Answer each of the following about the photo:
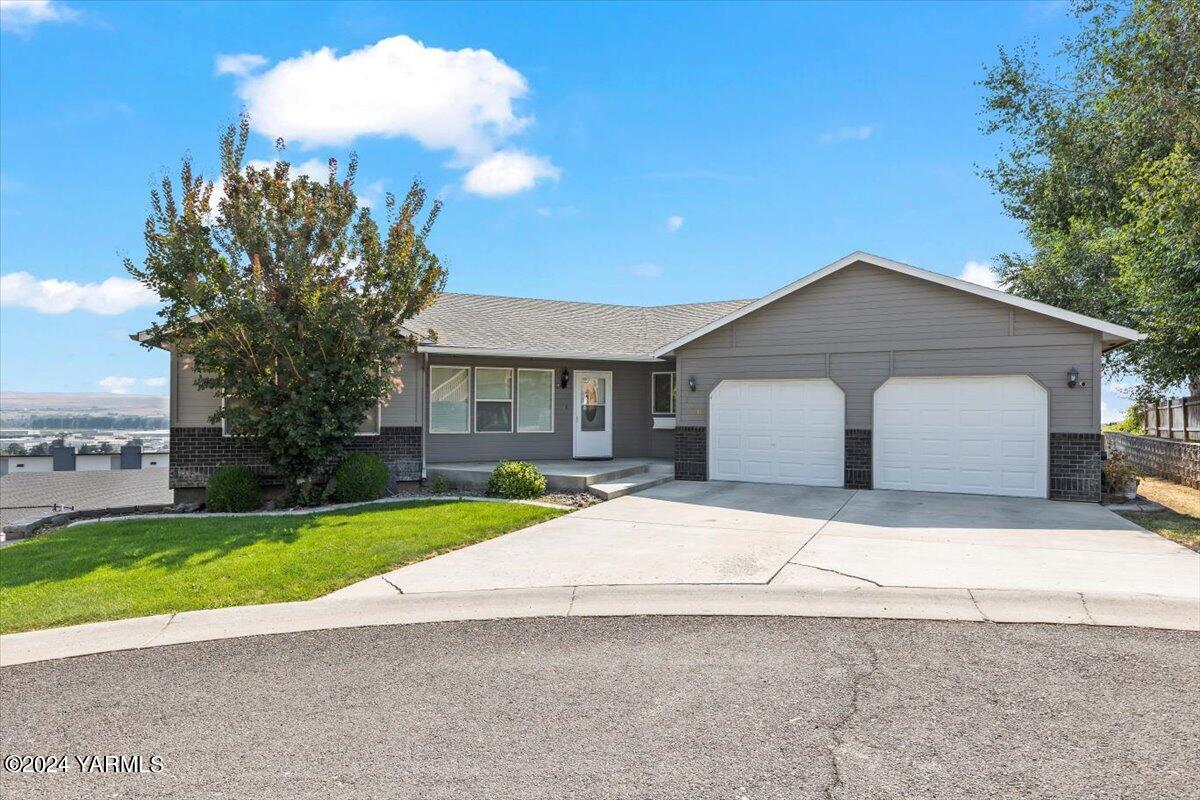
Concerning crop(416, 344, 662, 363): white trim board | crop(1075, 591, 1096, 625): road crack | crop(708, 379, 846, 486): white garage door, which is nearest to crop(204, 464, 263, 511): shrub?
crop(416, 344, 662, 363): white trim board

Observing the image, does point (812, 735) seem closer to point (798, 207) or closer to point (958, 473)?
point (958, 473)

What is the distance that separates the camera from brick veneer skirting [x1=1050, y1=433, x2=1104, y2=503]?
11336 millimetres

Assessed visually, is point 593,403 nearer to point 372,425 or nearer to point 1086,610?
point 372,425

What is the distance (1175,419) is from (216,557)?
840 inches

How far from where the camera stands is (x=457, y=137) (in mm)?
14875

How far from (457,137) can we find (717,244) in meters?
7.60

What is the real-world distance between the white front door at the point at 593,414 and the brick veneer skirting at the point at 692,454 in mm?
2564

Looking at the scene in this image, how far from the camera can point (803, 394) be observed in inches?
539

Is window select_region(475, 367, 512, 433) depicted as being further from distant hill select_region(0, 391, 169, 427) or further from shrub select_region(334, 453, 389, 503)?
distant hill select_region(0, 391, 169, 427)

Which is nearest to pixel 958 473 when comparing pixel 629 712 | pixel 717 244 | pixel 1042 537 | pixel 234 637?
pixel 1042 537

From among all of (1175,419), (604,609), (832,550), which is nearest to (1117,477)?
(832,550)

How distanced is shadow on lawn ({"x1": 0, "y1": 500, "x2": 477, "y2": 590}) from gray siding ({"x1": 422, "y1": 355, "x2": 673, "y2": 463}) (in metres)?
3.81

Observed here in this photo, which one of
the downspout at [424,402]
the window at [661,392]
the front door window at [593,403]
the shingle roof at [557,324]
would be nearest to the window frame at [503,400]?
the shingle roof at [557,324]

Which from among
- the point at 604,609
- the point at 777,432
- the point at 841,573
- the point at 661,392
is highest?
the point at 661,392
